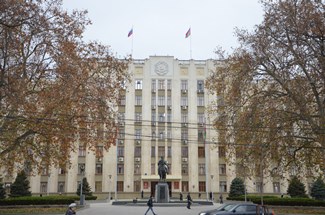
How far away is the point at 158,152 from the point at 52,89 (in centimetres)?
3732

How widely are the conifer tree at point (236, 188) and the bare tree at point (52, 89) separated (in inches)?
1264

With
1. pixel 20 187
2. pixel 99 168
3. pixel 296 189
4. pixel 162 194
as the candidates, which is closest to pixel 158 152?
pixel 99 168

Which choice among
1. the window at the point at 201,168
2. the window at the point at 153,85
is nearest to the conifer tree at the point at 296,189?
the window at the point at 201,168

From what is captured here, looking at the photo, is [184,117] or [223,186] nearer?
[223,186]

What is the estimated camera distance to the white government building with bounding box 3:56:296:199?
5603 centimetres

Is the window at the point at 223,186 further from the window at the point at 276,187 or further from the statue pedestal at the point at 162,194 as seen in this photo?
the statue pedestal at the point at 162,194

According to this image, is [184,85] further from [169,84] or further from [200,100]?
[200,100]

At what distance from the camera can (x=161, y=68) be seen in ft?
202

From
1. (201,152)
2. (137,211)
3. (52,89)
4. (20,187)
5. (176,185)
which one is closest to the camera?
(52,89)

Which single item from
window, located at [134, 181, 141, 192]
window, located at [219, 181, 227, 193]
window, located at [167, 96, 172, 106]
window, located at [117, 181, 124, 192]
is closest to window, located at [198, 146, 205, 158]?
window, located at [219, 181, 227, 193]

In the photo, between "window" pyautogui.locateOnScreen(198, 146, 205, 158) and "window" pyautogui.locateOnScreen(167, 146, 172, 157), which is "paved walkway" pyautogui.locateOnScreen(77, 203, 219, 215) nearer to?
"window" pyautogui.locateOnScreen(167, 146, 172, 157)

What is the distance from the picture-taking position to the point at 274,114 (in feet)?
78.8

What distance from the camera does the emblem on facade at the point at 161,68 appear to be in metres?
61.4

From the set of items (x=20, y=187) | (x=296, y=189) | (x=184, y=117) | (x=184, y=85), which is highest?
(x=184, y=85)
